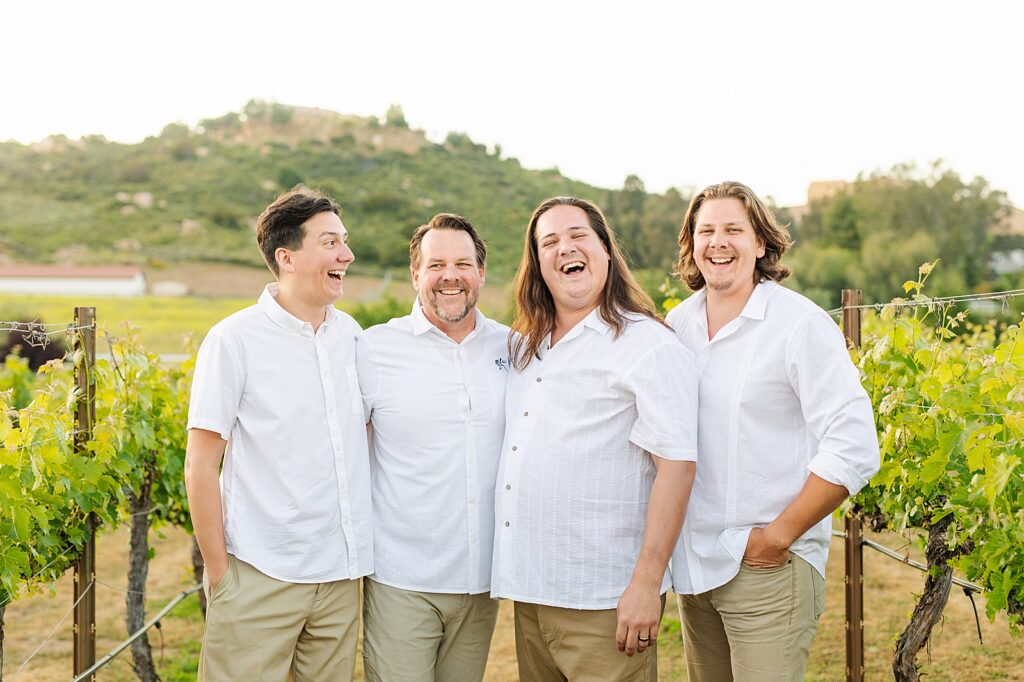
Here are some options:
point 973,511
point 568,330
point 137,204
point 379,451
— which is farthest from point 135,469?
point 137,204

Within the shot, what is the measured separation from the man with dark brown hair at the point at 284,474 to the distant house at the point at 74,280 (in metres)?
44.9

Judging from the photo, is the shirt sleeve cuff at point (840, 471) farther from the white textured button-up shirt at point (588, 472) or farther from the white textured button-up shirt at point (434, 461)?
the white textured button-up shirt at point (434, 461)

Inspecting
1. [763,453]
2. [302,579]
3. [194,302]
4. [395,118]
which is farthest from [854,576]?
[395,118]

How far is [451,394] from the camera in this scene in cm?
274

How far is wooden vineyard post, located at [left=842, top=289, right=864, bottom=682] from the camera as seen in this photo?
3805mm

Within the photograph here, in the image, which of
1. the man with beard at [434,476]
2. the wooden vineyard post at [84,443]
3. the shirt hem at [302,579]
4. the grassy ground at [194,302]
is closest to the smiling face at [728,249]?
the man with beard at [434,476]

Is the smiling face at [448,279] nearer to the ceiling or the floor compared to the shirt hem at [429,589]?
nearer to the ceiling

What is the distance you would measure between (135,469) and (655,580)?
272 centimetres

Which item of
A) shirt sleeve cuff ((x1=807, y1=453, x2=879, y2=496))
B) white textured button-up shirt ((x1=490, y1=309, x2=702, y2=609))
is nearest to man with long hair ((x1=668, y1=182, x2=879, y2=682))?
shirt sleeve cuff ((x1=807, y1=453, x2=879, y2=496))

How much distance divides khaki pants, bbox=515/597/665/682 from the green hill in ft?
119

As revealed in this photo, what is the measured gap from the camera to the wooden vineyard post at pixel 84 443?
355 cm

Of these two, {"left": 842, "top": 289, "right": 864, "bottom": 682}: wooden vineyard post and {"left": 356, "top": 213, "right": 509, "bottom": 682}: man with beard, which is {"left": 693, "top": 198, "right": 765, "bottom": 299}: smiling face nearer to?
{"left": 356, "top": 213, "right": 509, "bottom": 682}: man with beard

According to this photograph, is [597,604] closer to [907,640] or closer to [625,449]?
[625,449]

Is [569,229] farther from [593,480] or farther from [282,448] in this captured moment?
[282,448]
